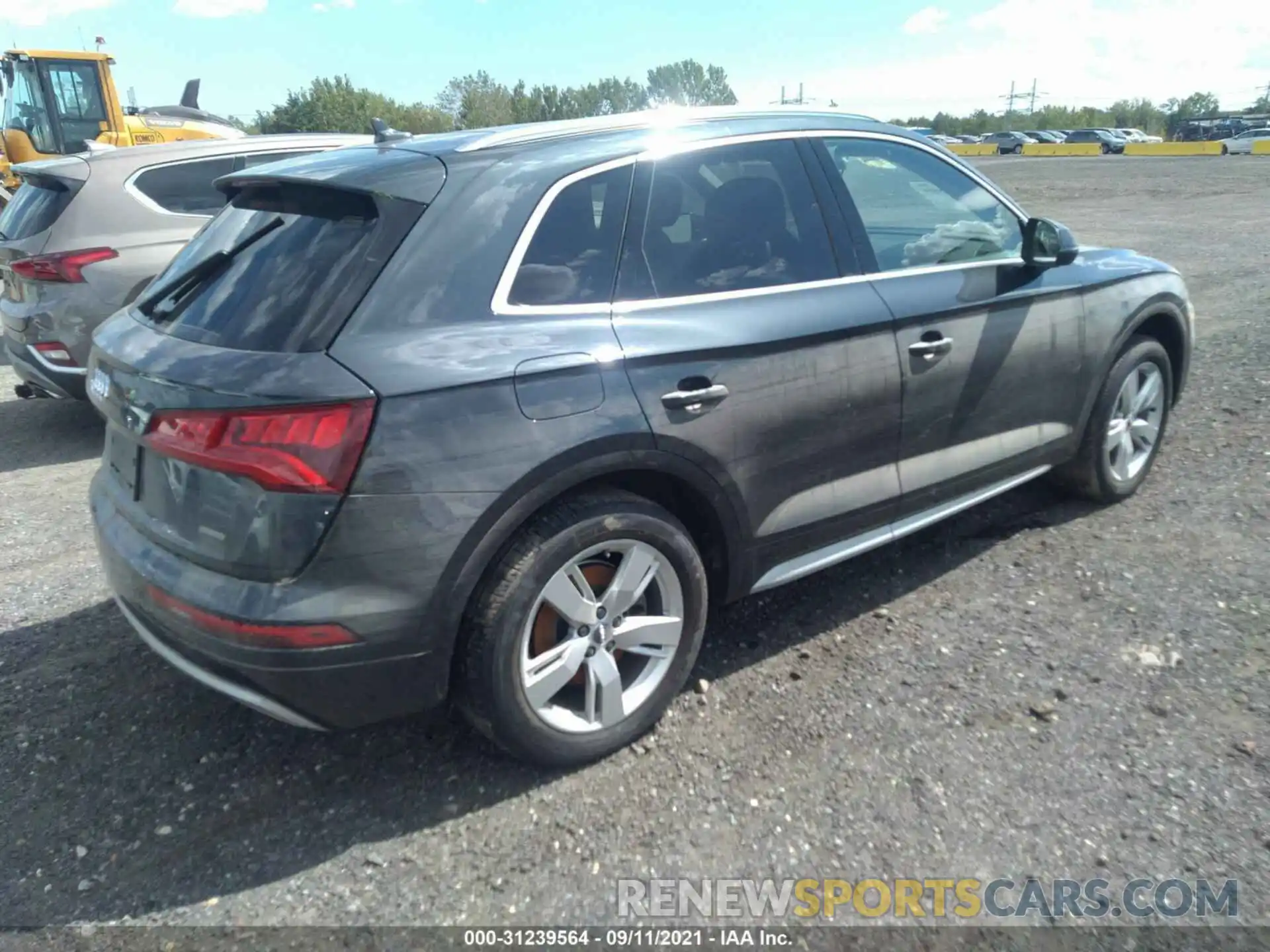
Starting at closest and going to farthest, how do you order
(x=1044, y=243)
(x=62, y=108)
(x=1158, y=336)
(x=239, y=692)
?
(x=239, y=692)
(x=1044, y=243)
(x=1158, y=336)
(x=62, y=108)

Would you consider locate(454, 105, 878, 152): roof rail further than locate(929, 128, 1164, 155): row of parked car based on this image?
No

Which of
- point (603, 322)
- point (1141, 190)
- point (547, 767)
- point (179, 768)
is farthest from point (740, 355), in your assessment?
point (1141, 190)

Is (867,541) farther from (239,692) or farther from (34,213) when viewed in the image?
(34,213)

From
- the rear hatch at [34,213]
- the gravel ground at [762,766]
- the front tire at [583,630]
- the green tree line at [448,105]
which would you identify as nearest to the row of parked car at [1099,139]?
the green tree line at [448,105]

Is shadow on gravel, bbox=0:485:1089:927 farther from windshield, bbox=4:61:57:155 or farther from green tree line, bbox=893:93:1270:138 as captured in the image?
green tree line, bbox=893:93:1270:138

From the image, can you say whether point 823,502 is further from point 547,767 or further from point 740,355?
point 547,767

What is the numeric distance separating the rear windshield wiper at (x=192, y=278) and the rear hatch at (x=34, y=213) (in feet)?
12.3

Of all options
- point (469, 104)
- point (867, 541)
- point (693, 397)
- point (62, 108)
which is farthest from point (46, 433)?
point (469, 104)

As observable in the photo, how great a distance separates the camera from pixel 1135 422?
473 centimetres

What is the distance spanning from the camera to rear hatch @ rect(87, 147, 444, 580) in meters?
2.42

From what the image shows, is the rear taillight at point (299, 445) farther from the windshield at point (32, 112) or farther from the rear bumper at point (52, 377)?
the windshield at point (32, 112)

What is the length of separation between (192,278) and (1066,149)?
6170 centimetres

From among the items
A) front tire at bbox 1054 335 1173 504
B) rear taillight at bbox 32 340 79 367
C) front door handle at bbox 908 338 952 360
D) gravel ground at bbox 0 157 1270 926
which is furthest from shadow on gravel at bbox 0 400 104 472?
front tire at bbox 1054 335 1173 504

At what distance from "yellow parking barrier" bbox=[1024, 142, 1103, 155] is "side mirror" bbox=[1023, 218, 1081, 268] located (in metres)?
57.7
